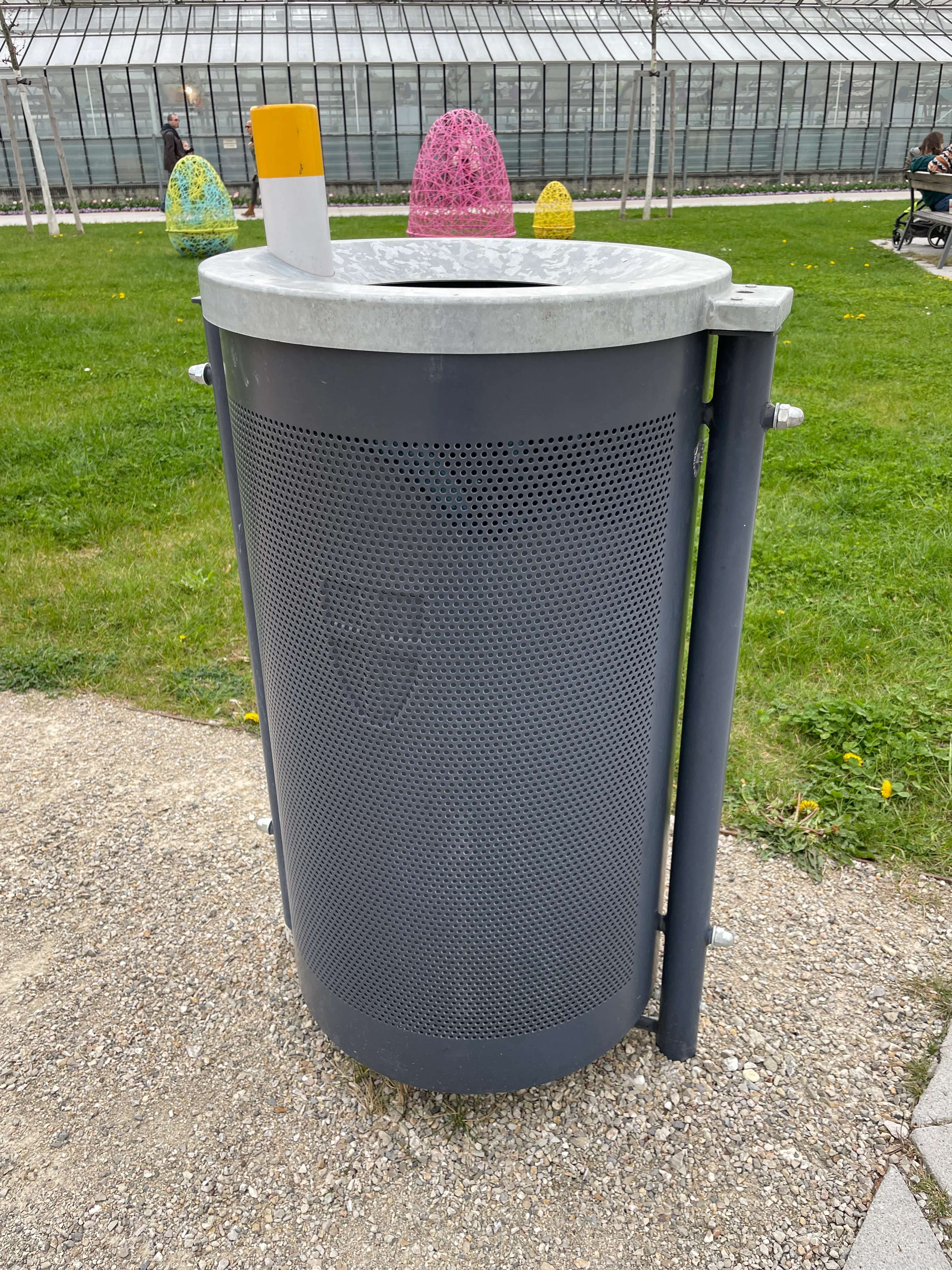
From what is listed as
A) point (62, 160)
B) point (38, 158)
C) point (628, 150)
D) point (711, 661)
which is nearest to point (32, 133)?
point (62, 160)

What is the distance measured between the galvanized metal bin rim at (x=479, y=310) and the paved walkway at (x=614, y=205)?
62.8 ft

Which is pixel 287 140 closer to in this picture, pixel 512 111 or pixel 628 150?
pixel 628 150

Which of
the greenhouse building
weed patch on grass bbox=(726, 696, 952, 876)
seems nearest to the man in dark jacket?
the greenhouse building

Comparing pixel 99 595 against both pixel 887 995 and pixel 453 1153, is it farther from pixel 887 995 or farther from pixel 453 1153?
pixel 887 995

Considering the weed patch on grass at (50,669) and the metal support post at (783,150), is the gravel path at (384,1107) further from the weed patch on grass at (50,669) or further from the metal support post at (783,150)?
the metal support post at (783,150)

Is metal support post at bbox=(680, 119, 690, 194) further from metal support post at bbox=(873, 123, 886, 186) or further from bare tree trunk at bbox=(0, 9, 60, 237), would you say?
bare tree trunk at bbox=(0, 9, 60, 237)

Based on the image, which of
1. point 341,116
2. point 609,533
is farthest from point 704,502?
point 341,116

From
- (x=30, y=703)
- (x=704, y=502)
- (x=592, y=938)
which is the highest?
(x=704, y=502)

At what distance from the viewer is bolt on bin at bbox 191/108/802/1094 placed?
5.14 ft

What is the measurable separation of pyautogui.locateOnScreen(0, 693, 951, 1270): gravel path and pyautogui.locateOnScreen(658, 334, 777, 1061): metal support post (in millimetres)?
265

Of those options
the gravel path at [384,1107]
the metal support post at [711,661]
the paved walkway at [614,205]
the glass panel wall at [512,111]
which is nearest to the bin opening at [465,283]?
the metal support post at [711,661]

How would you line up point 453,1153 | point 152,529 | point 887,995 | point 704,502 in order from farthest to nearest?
point 152,529 → point 887,995 → point 453,1153 → point 704,502

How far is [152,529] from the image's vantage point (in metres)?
5.23

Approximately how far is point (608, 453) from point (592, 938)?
3.13ft
